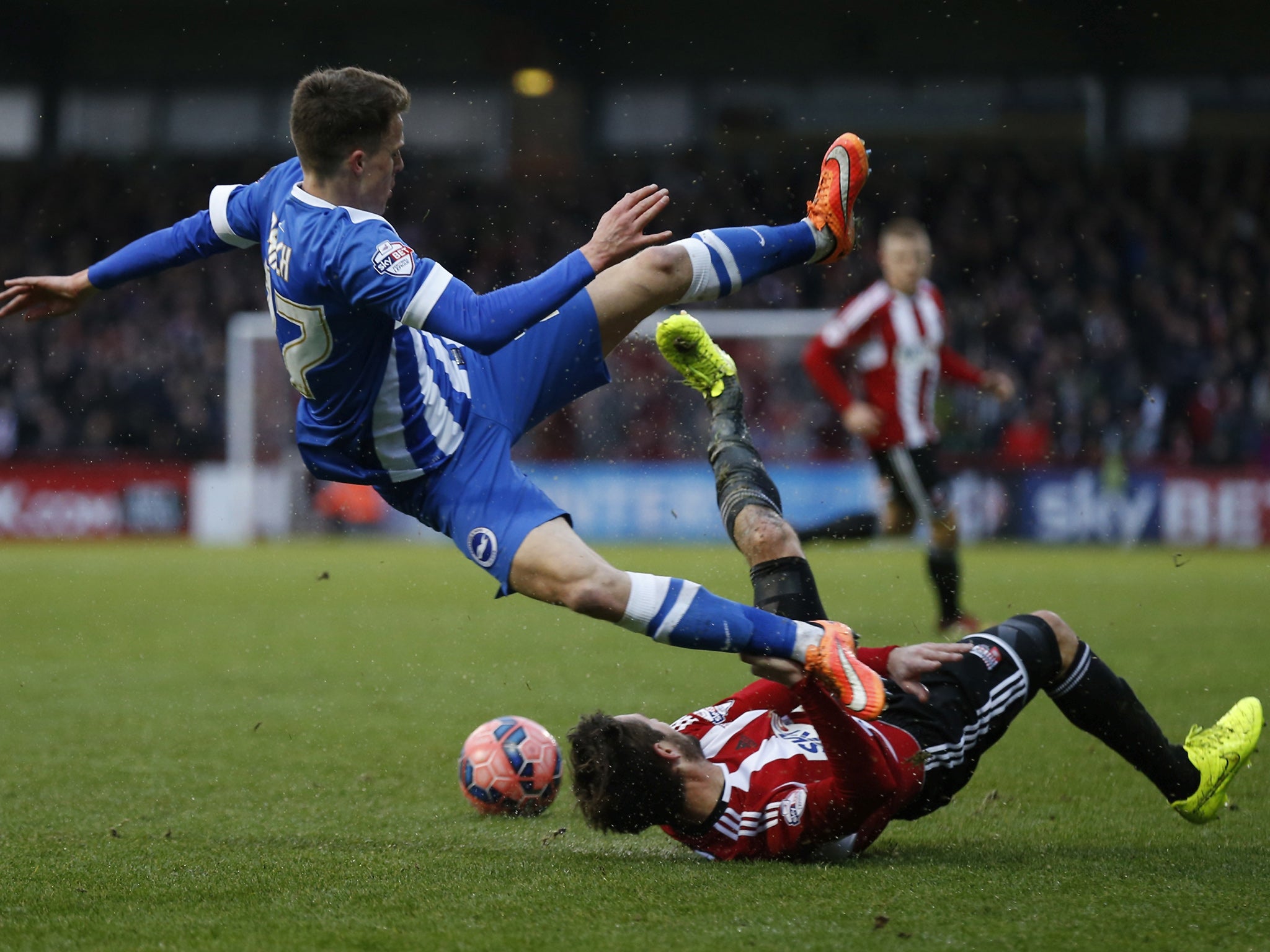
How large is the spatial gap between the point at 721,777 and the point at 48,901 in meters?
1.62

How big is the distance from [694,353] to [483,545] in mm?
1262

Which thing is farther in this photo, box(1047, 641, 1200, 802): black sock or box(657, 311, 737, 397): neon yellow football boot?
box(657, 311, 737, 397): neon yellow football boot

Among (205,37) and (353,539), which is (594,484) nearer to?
(353,539)

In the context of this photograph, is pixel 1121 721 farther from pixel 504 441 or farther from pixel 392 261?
pixel 392 261

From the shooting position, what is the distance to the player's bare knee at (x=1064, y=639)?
12.8 feet

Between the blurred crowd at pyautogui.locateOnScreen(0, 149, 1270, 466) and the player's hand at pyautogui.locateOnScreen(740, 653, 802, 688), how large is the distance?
11469mm

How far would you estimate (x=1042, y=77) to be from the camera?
22.5 m

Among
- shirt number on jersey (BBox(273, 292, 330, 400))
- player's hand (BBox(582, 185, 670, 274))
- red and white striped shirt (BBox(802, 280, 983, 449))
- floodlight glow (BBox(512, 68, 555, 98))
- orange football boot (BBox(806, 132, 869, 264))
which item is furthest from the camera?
floodlight glow (BBox(512, 68, 555, 98))

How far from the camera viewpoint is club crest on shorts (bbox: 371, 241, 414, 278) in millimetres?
3684

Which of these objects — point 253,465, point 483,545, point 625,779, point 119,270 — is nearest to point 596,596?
point 483,545

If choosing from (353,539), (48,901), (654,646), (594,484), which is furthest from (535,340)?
(353,539)

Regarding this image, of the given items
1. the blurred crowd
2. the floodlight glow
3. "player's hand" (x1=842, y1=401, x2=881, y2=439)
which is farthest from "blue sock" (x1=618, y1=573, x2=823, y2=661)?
the floodlight glow

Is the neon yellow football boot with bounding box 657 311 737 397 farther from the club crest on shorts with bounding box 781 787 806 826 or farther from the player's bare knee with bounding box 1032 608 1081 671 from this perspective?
the club crest on shorts with bounding box 781 787 806 826

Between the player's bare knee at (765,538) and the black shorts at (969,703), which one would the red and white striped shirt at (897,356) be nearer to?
the player's bare knee at (765,538)
